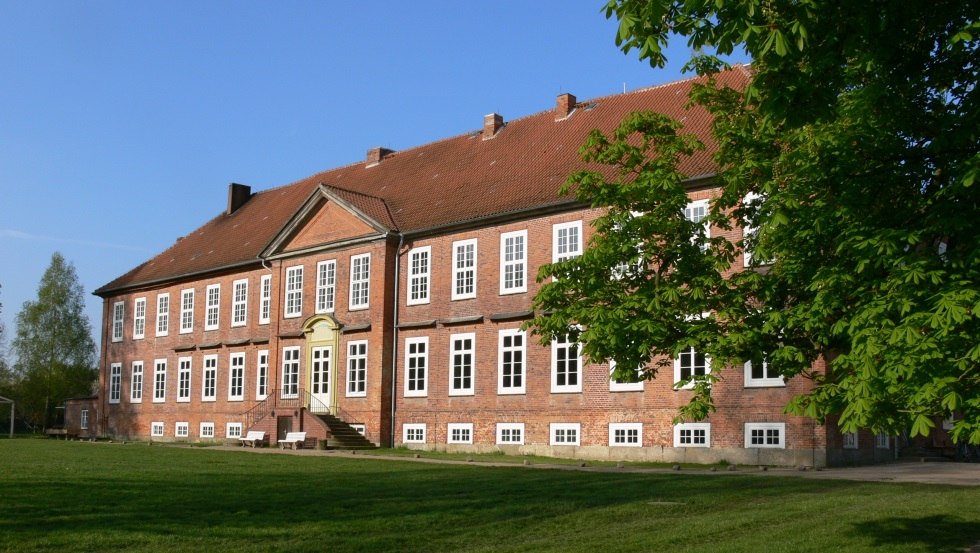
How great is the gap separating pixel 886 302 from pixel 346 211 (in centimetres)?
3108

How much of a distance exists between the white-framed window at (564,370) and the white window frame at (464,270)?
397 centimetres

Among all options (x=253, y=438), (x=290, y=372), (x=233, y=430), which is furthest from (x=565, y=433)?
(x=233, y=430)

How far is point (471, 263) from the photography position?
33.8m

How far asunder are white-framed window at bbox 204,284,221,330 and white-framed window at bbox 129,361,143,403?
6201mm

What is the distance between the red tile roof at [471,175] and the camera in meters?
32.4

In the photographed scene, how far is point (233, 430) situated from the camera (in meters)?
42.8

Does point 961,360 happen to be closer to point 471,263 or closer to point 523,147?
point 471,263

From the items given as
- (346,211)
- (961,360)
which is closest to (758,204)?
(961,360)

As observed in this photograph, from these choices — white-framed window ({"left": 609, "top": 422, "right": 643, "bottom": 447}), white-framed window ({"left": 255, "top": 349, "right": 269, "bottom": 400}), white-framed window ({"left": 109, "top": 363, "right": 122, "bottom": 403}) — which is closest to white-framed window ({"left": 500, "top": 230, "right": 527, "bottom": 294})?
white-framed window ({"left": 609, "top": 422, "right": 643, "bottom": 447})

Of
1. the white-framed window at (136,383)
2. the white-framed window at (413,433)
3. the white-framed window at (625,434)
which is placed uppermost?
the white-framed window at (136,383)

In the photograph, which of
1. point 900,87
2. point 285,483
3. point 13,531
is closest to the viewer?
point 900,87

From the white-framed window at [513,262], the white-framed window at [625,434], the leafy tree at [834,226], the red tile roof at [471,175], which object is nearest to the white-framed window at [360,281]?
the red tile roof at [471,175]

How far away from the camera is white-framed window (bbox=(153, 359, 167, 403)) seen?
4788cm

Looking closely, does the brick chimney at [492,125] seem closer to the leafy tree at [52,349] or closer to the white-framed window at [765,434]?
the white-framed window at [765,434]
